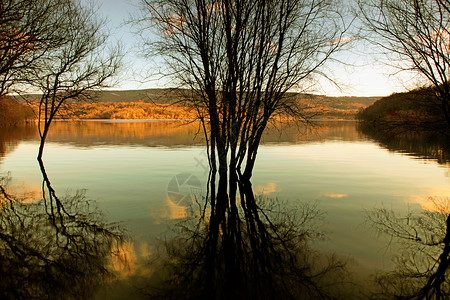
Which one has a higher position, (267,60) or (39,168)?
(267,60)

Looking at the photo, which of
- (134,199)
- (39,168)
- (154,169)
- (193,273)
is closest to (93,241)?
(193,273)

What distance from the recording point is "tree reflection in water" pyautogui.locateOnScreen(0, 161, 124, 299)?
14.3 feet

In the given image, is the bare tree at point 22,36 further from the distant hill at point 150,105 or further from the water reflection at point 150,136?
the water reflection at point 150,136

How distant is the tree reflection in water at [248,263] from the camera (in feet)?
14.1

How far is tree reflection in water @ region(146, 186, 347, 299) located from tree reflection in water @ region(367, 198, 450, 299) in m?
0.81

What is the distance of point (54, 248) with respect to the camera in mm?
5680

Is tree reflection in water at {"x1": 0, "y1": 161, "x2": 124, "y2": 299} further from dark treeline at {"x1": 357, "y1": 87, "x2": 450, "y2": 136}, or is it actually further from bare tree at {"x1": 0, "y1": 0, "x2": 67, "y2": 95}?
dark treeline at {"x1": 357, "y1": 87, "x2": 450, "y2": 136}

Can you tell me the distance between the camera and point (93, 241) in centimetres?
609

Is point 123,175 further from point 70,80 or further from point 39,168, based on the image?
point 70,80

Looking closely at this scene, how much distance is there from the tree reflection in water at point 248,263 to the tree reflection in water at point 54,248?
1.05 m

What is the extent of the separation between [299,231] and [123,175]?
8825mm

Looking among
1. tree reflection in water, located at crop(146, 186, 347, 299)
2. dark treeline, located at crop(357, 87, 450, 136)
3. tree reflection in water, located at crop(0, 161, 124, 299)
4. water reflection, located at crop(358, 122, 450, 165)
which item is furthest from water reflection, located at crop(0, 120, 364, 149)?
tree reflection in water, located at crop(146, 186, 347, 299)

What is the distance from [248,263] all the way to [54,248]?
3.52 meters

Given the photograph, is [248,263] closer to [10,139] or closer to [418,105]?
[418,105]
